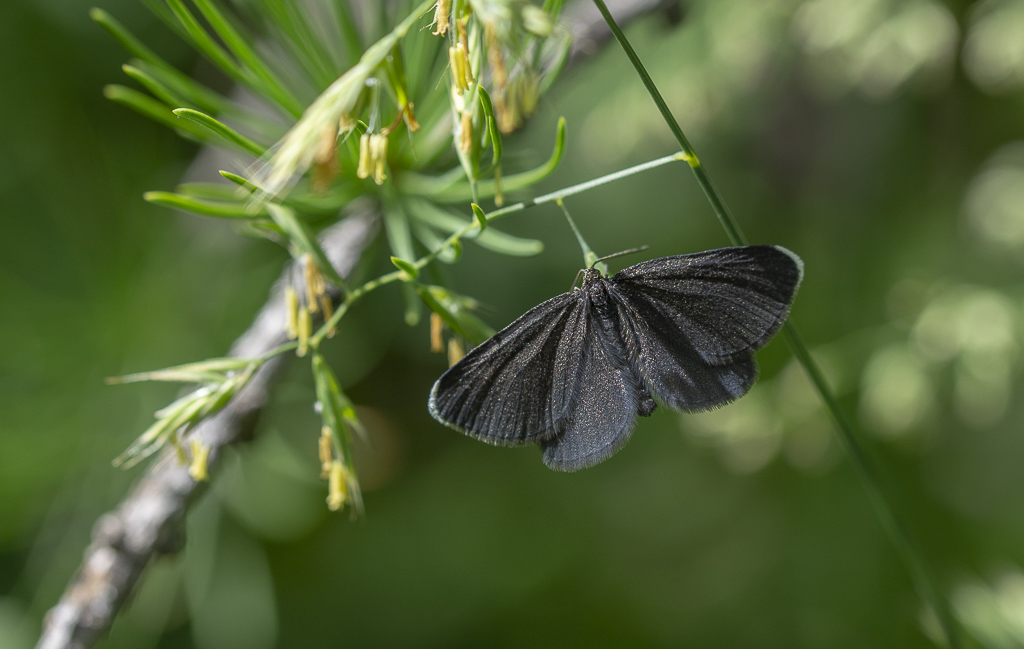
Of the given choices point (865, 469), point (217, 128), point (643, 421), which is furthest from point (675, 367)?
point (643, 421)

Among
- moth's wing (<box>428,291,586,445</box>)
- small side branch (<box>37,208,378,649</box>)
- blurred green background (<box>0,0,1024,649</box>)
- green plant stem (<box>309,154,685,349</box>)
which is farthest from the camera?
blurred green background (<box>0,0,1024,649</box>)

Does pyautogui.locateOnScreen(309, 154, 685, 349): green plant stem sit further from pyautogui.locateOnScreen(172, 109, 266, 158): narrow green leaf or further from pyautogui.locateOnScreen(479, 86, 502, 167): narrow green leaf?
pyautogui.locateOnScreen(172, 109, 266, 158): narrow green leaf

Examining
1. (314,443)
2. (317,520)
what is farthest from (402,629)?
(314,443)

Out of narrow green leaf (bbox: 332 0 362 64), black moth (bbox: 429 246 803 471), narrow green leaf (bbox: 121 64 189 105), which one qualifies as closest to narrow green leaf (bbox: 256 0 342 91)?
narrow green leaf (bbox: 332 0 362 64)

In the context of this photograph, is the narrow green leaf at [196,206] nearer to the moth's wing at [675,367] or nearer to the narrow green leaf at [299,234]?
the narrow green leaf at [299,234]

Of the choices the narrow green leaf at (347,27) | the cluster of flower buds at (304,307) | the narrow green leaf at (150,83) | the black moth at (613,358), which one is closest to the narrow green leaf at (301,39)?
the narrow green leaf at (347,27)

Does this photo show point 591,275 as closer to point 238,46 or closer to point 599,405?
point 599,405
